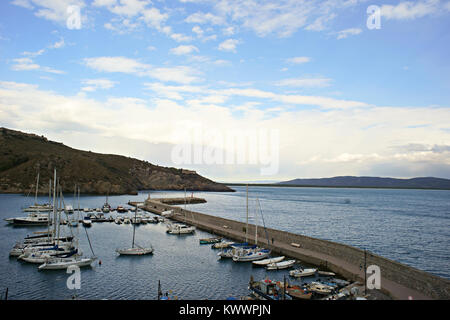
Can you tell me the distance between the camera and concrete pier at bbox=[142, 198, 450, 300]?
703 inches

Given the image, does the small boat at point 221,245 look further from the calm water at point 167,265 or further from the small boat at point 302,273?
the small boat at point 302,273

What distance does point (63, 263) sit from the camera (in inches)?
1105

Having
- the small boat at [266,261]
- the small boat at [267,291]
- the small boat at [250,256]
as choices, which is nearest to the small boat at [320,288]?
the small boat at [267,291]

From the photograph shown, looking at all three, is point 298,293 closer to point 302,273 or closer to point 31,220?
point 302,273

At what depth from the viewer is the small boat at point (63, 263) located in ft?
90.6

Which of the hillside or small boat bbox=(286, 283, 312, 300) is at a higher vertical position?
the hillside

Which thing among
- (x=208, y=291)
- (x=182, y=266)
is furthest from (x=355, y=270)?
(x=182, y=266)

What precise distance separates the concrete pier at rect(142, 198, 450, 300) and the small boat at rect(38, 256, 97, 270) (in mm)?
18316

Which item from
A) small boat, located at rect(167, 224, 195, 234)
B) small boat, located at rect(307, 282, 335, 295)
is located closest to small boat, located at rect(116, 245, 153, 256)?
small boat, located at rect(167, 224, 195, 234)

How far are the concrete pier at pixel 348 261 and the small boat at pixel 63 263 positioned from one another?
721 inches

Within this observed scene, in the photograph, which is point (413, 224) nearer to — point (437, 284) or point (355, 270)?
point (355, 270)

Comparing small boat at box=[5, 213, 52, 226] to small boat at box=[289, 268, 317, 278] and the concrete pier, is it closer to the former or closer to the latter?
the concrete pier
